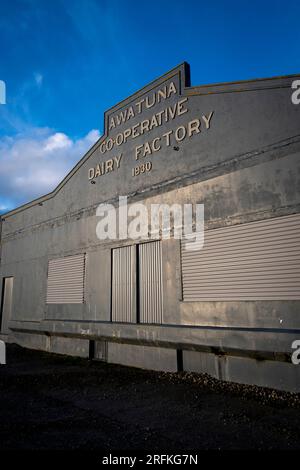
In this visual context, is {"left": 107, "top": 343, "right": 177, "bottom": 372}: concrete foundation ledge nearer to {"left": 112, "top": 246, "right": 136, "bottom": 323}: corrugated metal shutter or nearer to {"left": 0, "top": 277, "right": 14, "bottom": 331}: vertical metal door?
{"left": 112, "top": 246, "right": 136, "bottom": 323}: corrugated metal shutter

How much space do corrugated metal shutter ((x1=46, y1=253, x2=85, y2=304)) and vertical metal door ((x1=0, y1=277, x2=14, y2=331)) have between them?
4200 mm

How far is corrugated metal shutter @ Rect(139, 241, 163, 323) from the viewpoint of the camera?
38.3ft

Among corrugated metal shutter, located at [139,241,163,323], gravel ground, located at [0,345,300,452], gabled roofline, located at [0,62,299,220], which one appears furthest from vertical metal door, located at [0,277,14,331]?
corrugated metal shutter, located at [139,241,163,323]

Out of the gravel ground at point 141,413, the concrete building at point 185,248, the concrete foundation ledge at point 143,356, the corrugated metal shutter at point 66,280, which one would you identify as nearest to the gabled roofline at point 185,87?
the concrete building at point 185,248

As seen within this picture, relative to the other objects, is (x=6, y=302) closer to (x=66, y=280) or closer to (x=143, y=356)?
(x=66, y=280)

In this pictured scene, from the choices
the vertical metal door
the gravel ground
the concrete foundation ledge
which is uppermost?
the vertical metal door

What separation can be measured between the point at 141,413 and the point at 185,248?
516 centimetres

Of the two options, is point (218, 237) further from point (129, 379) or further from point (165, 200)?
point (129, 379)

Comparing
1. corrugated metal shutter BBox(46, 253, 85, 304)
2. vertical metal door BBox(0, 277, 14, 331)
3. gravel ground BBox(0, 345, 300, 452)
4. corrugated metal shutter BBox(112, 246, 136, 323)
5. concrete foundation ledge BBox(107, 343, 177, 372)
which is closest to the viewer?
gravel ground BBox(0, 345, 300, 452)

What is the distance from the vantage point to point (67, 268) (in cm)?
1560

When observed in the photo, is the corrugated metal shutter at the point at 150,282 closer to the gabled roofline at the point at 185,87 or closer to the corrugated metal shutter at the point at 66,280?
the corrugated metal shutter at the point at 66,280

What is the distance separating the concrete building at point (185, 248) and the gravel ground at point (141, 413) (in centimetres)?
99
